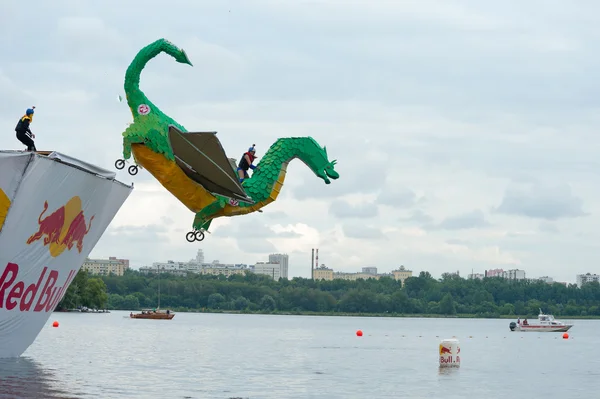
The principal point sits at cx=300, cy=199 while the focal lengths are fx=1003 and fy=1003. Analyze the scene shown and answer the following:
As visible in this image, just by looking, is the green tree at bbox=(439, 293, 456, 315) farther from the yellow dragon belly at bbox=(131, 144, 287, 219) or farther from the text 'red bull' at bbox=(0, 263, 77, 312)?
the yellow dragon belly at bbox=(131, 144, 287, 219)

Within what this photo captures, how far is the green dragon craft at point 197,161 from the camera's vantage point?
20531 millimetres

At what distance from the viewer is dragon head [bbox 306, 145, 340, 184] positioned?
21891 mm

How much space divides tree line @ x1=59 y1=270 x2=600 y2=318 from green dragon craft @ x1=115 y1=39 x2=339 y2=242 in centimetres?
12908

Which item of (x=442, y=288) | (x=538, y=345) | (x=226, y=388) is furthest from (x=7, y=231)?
(x=442, y=288)

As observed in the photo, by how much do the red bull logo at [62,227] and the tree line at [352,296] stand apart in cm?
12026

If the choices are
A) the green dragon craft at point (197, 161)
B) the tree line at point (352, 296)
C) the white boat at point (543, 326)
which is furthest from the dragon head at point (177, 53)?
the tree line at point (352, 296)

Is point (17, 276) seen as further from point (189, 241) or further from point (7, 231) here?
point (189, 241)

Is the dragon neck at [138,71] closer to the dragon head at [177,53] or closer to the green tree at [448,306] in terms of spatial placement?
the dragon head at [177,53]

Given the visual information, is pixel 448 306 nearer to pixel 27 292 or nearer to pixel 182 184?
pixel 27 292

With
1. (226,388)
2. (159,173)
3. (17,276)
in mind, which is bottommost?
(226,388)

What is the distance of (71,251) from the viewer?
2983cm

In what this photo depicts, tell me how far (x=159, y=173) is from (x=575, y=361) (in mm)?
50754

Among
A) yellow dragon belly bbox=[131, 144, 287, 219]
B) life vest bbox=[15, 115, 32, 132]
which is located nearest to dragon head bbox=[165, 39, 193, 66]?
yellow dragon belly bbox=[131, 144, 287, 219]

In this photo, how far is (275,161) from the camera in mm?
21922
